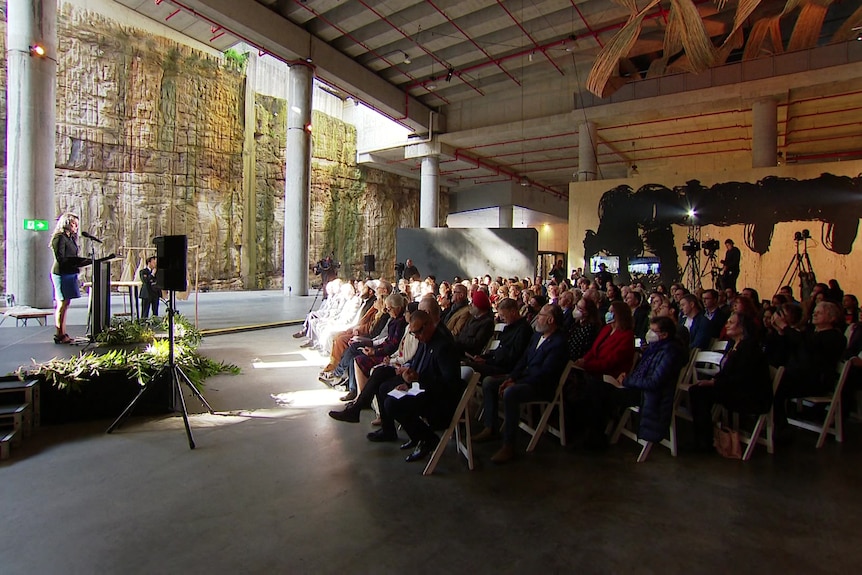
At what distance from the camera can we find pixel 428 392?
3.19 metres

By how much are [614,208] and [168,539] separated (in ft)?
40.6

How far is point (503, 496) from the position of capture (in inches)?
107

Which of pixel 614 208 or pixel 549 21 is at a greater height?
pixel 549 21

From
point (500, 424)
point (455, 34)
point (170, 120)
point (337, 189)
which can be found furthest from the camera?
point (337, 189)

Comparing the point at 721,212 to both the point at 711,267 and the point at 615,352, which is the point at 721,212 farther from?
A: the point at 615,352

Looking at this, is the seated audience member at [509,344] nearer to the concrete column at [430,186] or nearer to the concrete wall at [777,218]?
the concrete wall at [777,218]

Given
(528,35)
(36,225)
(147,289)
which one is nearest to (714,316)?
(147,289)

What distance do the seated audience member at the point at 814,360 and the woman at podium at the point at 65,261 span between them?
658cm

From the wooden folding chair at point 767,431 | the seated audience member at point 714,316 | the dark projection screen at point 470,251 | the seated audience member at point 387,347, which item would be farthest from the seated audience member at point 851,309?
the dark projection screen at point 470,251

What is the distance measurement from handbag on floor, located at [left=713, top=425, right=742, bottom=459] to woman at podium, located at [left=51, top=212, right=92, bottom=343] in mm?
6026

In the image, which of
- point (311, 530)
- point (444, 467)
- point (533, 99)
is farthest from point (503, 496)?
point (533, 99)

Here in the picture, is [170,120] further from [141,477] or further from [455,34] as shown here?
[141,477]

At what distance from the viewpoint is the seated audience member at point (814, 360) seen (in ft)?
12.2

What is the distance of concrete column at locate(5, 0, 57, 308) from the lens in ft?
27.1
